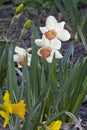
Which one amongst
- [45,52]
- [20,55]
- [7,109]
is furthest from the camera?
[20,55]

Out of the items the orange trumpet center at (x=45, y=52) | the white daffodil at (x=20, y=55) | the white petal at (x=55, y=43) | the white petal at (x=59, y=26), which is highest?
the white petal at (x=59, y=26)

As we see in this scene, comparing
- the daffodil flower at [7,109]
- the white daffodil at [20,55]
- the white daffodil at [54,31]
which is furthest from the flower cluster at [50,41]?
A: the daffodil flower at [7,109]

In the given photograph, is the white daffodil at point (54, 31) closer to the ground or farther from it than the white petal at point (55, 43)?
farther from it

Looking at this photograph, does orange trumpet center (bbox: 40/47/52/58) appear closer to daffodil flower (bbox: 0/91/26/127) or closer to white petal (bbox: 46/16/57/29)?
white petal (bbox: 46/16/57/29)

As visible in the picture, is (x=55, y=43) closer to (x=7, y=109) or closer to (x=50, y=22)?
(x=50, y=22)

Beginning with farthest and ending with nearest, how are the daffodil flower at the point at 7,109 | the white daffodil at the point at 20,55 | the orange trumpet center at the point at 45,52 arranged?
the white daffodil at the point at 20,55 < the orange trumpet center at the point at 45,52 < the daffodil flower at the point at 7,109

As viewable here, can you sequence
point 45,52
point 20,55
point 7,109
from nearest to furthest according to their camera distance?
point 7,109, point 45,52, point 20,55

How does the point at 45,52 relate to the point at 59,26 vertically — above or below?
below

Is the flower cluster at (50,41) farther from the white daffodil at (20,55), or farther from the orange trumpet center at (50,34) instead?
the white daffodil at (20,55)

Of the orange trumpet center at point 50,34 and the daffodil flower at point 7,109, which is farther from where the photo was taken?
the orange trumpet center at point 50,34

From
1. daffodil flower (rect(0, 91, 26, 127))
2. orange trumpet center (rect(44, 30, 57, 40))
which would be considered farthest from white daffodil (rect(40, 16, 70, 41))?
daffodil flower (rect(0, 91, 26, 127))

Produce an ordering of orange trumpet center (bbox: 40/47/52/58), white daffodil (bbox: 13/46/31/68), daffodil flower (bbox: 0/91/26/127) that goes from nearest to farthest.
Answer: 1. daffodil flower (bbox: 0/91/26/127)
2. orange trumpet center (bbox: 40/47/52/58)
3. white daffodil (bbox: 13/46/31/68)

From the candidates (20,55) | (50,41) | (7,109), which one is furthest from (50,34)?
(7,109)
